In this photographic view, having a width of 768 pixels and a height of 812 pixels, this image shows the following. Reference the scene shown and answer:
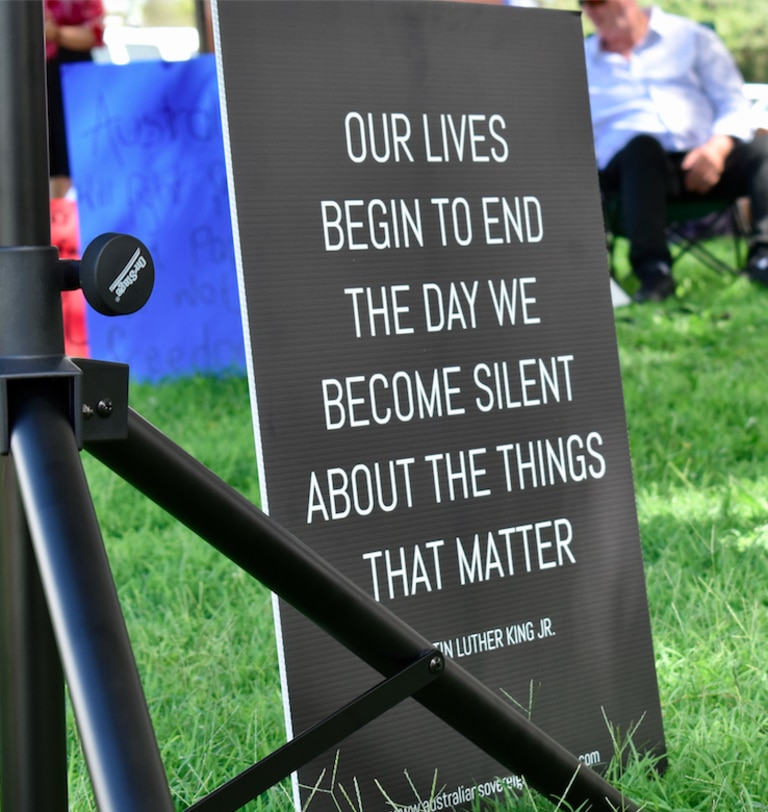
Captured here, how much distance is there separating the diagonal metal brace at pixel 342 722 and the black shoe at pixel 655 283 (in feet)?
15.2

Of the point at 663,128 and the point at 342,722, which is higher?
the point at 663,128

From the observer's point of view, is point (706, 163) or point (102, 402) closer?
point (102, 402)

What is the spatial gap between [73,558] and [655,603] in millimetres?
1548

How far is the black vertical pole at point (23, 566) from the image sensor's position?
822 mm

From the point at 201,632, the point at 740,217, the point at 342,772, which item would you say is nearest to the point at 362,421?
the point at 342,772

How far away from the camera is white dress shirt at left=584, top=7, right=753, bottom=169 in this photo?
5855mm

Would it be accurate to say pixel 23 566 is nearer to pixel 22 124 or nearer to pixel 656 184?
pixel 22 124

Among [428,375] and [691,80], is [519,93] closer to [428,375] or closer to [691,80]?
[428,375]

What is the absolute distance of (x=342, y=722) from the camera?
1053mm

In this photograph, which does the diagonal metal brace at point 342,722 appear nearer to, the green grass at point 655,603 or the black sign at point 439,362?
the black sign at point 439,362

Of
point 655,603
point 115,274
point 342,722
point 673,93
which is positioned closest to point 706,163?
point 673,93

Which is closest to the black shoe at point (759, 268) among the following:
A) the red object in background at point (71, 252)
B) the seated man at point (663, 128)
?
the seated man at point (663, 128)

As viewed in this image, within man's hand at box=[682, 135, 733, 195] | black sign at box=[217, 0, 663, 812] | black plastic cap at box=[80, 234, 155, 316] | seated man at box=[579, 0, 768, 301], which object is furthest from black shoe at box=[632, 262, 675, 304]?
black plastic cap at box=[80, 234, 155, 316]

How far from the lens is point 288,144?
140 cm
